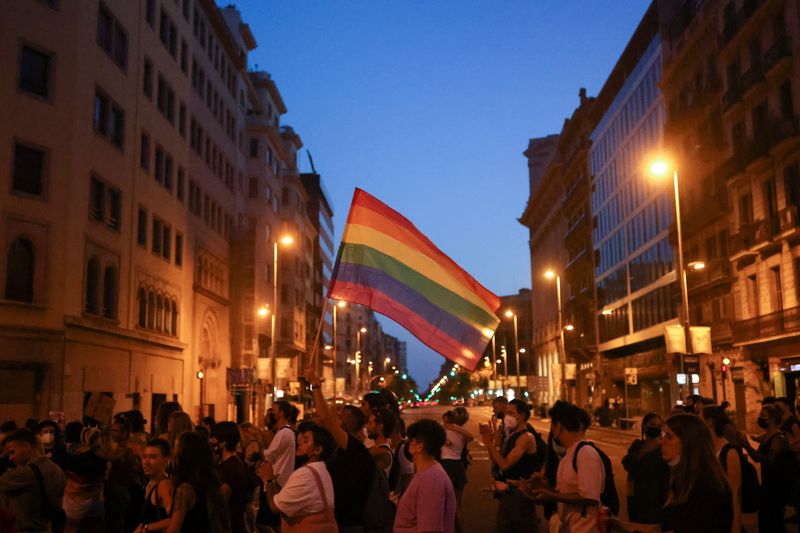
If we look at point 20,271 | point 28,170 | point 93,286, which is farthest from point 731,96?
point 20,271

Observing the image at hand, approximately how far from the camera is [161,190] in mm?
42688

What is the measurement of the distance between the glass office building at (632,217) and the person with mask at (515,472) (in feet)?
148

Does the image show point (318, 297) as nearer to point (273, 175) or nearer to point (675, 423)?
point (273, 175)

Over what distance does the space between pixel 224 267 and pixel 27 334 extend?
2848 centimetres

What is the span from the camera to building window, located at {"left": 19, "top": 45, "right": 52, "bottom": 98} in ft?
98.6

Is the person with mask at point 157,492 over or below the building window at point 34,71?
below

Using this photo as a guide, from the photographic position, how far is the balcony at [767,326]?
37525mm

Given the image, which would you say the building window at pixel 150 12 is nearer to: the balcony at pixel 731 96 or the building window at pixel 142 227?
the building window at pixel 142 227

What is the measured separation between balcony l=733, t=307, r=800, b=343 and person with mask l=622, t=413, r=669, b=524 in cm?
2973

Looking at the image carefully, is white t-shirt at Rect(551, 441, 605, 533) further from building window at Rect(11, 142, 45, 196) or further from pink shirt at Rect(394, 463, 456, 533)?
building window at Rect(11, 142, 45, 196)

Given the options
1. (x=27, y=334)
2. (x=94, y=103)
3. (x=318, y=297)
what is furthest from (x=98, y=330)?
(x=318, y=297)

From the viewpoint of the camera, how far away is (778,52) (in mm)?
37875

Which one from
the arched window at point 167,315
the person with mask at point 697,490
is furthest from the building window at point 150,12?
the person with mask at point 697,490

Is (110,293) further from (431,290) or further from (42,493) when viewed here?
(42,493)
